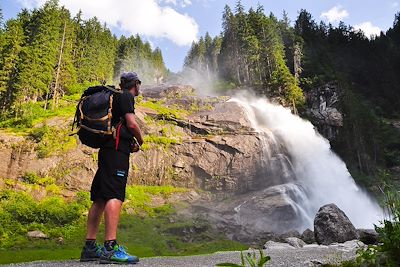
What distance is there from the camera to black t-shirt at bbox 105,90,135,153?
17.5 ft

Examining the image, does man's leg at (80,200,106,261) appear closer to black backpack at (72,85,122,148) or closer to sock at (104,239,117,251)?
sock at (104,239,117,251)

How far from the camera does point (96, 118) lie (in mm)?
5230

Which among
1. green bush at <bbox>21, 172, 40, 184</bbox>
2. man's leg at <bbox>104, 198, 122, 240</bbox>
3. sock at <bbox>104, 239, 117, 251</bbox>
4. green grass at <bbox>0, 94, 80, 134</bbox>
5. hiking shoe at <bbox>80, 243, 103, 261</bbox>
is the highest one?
green grass at <bbox>0, 94, 80, 134</bbox>

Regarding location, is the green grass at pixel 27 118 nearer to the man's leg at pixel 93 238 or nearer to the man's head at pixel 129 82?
the man's head at pixel 129 82

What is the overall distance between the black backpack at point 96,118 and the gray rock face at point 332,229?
2049 centimetres

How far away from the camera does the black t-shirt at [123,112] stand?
5340 mm

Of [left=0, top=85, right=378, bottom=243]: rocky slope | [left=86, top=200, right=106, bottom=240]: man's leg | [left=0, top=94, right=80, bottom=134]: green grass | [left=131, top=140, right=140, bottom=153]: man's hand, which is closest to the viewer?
[left=86, top=200, right=106, bottom=240]: man's leg

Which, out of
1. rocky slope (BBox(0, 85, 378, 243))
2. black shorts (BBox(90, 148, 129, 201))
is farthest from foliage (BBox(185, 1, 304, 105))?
black shorts (BBox(90, 148, 129, 201))

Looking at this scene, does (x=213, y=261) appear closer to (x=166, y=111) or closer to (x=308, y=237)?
(x=308, y=237)

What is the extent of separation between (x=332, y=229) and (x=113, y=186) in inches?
819

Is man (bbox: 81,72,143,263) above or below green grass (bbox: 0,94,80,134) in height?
below

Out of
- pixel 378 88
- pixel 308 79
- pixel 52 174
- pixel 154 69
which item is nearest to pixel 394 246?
pixel 52 174

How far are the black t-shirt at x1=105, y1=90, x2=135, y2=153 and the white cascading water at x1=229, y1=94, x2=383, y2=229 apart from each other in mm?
30725

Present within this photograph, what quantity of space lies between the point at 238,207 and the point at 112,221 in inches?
1211
